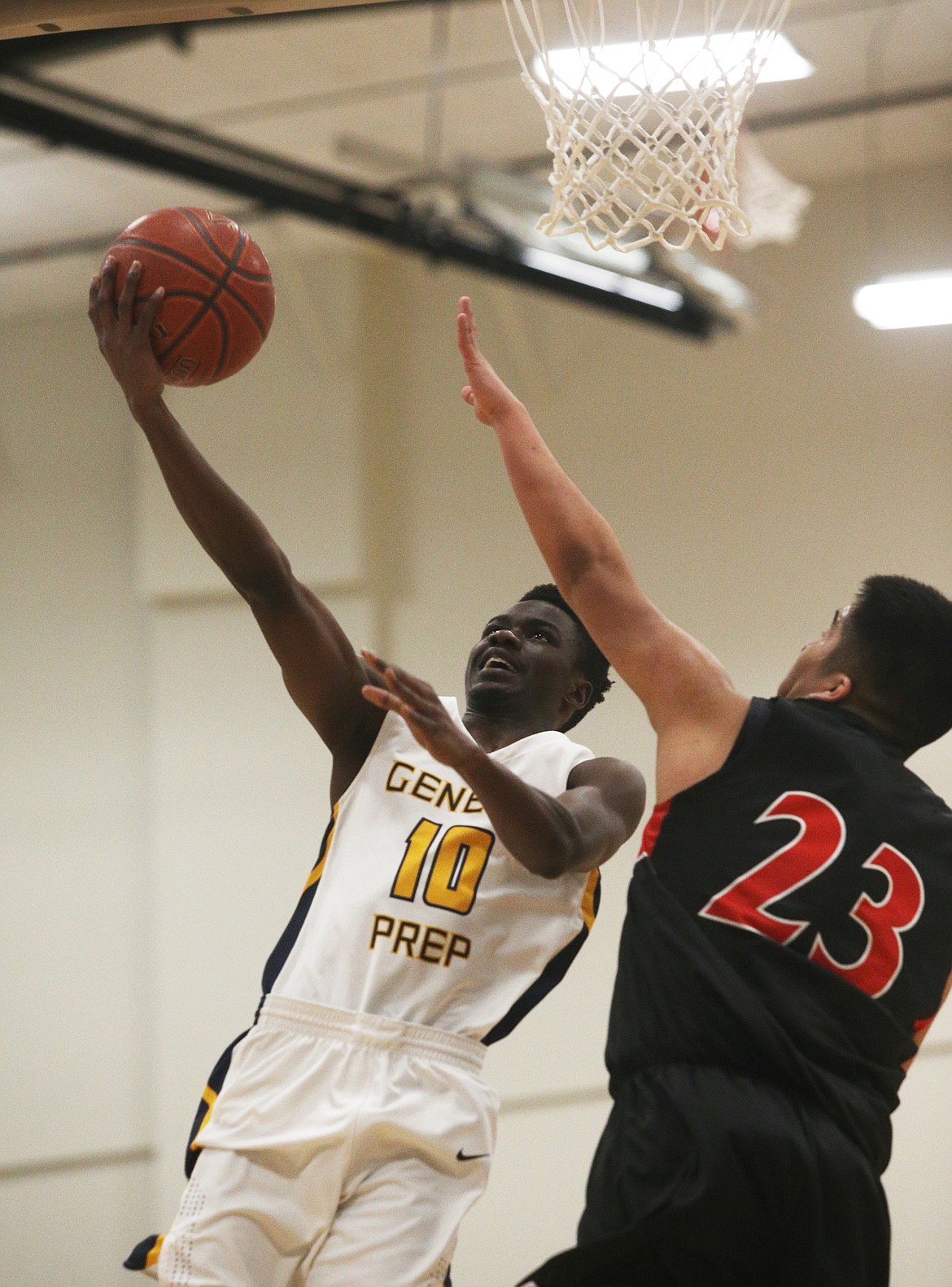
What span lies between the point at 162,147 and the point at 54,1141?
449cm

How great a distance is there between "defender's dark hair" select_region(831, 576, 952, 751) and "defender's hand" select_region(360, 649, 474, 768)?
2.41ft

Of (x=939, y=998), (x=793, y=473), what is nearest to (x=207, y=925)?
(x=793, y=473)

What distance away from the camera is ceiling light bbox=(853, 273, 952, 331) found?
19.1ft

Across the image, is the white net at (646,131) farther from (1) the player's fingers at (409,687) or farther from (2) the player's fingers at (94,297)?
(1) the player's fingers at (409,687)

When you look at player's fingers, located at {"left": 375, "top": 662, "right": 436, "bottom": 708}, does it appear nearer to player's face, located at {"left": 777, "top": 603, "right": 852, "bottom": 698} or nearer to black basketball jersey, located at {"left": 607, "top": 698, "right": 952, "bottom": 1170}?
black basketball jersey, located at {"left": 607, "top": 698, "right": 952, "bottom": 1170}

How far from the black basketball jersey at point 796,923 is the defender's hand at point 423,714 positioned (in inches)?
14.4

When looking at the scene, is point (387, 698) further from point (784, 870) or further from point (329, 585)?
point (329, 585)

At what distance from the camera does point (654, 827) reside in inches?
94.3

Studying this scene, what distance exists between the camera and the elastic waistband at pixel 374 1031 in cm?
257

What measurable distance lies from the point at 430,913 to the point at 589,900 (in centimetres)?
38

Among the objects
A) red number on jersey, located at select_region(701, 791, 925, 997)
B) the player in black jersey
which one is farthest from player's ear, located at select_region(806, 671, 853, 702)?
red number on jersey, located at select_region(701, 791, 925, 997)

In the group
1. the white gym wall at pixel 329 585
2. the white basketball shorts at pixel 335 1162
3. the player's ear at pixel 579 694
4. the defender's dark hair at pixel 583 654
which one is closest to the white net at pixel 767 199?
the white gym wall at pixel 329 585

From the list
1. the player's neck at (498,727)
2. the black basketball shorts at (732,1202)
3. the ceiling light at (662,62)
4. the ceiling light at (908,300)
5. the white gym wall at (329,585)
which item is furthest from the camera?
the white gym wall at (329,585)

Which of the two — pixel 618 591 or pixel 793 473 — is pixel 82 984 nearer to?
pixel 793 473
